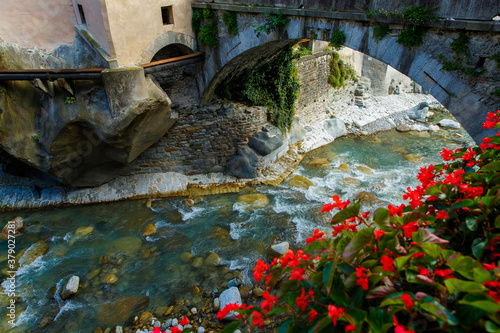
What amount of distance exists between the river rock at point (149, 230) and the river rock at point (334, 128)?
21.3 ft

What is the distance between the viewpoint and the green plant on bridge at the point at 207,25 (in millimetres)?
6114

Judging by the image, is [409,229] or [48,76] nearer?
[409,229]

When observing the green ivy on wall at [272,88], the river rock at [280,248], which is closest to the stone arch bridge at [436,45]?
the green ivy on wall at [272,88]

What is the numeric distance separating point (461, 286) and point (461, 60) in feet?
9.94

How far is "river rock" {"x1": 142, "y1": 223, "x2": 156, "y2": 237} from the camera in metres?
6.02

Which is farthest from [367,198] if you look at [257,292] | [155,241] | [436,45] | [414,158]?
[155,241]

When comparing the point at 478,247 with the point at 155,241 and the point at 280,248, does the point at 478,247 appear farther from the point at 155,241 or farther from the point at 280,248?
the point at 155,241

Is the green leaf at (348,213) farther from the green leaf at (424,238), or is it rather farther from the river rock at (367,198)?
the river rock at (367,198)

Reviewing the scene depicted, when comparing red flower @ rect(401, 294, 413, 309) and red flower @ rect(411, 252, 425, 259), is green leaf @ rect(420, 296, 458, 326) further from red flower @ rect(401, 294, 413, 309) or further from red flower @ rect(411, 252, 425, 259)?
red flower @ rect(411, 252, 425, 259)

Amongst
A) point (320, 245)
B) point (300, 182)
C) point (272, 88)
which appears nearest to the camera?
point (320, 245)

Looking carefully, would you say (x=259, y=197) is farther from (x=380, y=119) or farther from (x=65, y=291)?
(x=380, y=119)

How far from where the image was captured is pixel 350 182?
24.5 ft

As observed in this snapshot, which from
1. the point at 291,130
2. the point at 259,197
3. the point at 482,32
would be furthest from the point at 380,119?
the point at 482,32

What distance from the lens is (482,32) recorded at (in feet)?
10.2
